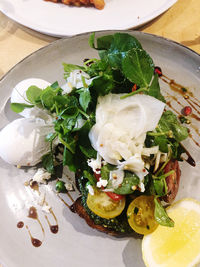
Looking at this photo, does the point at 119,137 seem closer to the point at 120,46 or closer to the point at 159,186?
the point at 159,186

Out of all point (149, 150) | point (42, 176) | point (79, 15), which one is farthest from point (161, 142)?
point (79, 15)

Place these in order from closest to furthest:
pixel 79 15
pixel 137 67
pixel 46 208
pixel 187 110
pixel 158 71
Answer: pixel 137 67
pixel 46 208
pixel 187 110
pixel 158 71
pixel 79 15

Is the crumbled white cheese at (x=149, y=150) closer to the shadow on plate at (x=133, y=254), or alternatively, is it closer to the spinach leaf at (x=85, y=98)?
the spinach leaf at (x=85, y=98)

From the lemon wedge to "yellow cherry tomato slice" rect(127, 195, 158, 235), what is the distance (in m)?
0.04

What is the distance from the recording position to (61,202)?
1.71m

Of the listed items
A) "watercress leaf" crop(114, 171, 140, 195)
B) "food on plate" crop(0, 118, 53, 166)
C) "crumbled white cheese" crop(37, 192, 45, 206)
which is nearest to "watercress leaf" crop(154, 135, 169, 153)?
"watercress leaf" crop(114, 171, 140, 195)

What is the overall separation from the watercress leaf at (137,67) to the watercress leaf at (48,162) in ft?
2.22

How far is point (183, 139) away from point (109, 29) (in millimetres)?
1021

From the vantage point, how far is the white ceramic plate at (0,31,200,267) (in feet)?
5.14

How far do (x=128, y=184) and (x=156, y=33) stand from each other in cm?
133

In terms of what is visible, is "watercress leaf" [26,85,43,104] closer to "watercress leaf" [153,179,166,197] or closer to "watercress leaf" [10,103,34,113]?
"watercress leaf" [10,103,34,113]

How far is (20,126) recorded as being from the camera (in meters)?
1.74

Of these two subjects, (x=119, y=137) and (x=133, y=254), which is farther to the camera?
(x=133, y=254)

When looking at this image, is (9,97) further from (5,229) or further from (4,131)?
(5,229)
